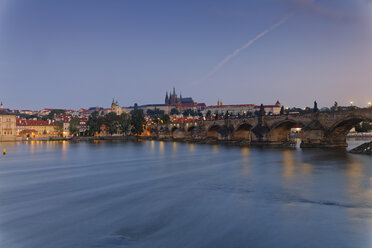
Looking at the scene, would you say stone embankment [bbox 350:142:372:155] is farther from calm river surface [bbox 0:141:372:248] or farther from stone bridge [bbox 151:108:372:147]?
calm river surface [bbox 0:141:372:248]

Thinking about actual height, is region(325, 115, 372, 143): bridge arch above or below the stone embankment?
above

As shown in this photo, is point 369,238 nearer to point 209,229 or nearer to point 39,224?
point 209,229

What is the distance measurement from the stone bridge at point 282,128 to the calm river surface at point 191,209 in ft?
53.6

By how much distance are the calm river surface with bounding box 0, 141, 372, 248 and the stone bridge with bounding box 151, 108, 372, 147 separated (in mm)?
16334

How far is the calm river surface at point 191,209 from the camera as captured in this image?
46.4 ft

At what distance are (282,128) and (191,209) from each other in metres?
49.4

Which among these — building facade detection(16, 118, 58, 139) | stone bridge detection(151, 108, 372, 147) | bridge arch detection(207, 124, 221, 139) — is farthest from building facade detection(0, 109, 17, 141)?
bridge arch detection(207, 124, 221, 139)

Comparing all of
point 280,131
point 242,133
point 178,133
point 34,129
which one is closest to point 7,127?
point 34,129

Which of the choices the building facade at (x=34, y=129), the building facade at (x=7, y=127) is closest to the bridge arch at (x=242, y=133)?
the building facade at (x=7, y=127)

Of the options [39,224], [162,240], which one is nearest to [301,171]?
[162,240]

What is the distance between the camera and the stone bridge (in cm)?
4825

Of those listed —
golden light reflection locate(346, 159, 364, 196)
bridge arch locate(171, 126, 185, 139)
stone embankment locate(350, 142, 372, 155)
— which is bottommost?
Result: golden light reflection locate(346, 159, 364, 196)

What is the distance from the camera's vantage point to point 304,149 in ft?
176

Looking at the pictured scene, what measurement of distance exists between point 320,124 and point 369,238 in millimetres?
38761
